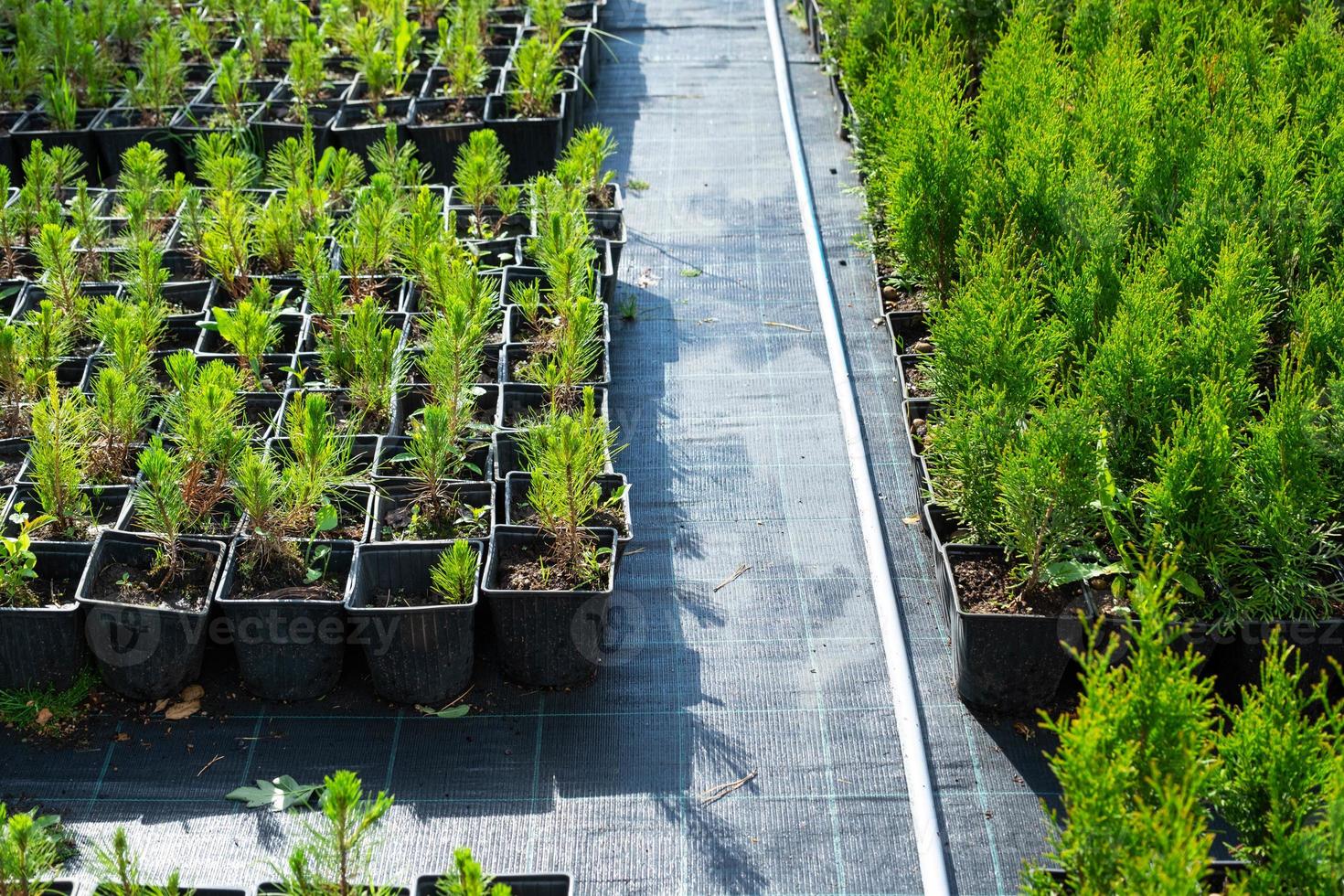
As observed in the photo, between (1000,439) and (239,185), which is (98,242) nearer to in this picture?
(239,185)

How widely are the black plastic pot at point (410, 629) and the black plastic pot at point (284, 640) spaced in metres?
0.08

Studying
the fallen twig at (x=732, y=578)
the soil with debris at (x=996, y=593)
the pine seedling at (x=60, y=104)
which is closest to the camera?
the soil with debris at (x=996, y=593)

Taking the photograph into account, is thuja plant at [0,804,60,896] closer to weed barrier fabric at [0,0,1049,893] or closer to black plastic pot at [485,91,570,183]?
weed barrier fabric at [0,0,1049,893]

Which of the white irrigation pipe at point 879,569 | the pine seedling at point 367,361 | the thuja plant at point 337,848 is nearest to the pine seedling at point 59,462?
the pine seedling at point 367,361

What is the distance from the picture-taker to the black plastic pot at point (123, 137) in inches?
248

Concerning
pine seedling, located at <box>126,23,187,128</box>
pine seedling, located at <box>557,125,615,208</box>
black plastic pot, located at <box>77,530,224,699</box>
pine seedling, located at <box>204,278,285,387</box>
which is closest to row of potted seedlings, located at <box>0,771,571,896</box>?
black plastic pot, located at <box>77,530,224,699</box>

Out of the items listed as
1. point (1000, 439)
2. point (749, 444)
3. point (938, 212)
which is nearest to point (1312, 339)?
point (1000, 439)

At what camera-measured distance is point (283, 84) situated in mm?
6684

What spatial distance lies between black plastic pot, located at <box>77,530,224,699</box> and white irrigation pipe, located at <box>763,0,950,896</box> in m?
1.94

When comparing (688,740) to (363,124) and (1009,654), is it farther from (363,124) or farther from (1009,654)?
(363,124)

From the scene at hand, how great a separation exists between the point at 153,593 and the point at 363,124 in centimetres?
344

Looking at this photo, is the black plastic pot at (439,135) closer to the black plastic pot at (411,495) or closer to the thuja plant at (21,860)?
the black plastic pot at (411,495)

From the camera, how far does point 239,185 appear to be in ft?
17.8

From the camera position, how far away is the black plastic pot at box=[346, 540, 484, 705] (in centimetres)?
357
